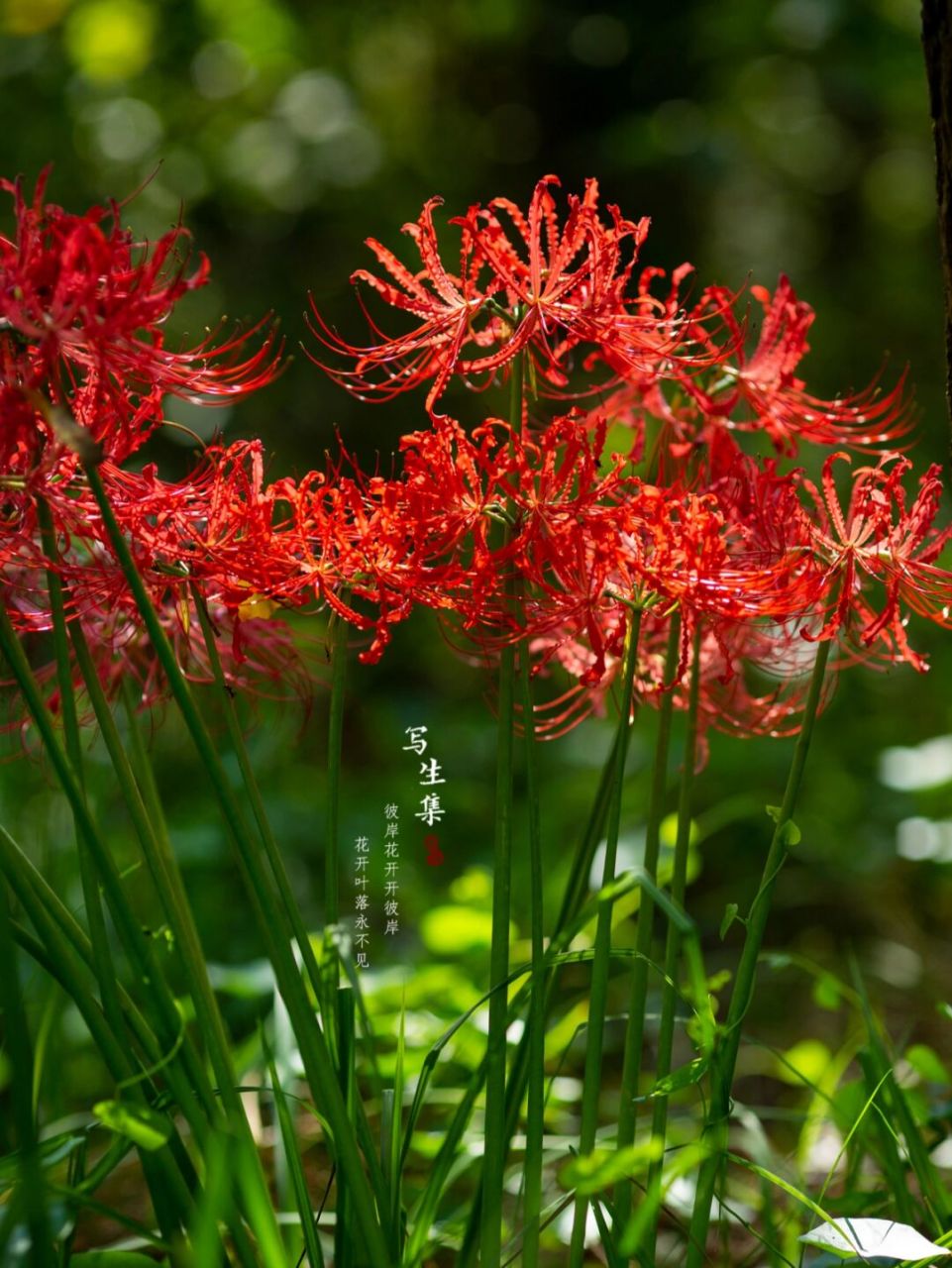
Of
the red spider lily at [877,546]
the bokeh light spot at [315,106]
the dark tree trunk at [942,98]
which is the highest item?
the bokeh light spot at [315,106]

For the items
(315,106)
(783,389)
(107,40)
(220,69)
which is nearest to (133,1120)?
(783,389)

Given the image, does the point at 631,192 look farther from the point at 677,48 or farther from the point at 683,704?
the point at 683,704

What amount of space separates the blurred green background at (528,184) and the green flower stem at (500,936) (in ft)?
5.32

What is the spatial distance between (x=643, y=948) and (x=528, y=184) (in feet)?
8.56

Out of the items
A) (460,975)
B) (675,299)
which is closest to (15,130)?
(460,975)

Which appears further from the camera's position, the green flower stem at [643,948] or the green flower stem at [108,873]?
the green flower stem at [643,948]

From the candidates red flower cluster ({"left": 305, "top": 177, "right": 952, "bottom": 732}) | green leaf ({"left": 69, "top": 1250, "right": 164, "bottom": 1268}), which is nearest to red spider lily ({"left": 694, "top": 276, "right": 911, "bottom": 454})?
red flower cluster ({"left": 305, "top": 177, "right": 952, "bottom": 732})

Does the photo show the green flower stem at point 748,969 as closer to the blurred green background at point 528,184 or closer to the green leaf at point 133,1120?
the green leaf at point 133,1120

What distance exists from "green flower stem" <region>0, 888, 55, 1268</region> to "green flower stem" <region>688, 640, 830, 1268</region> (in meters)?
0.41

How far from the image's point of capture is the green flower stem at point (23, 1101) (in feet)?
1.99

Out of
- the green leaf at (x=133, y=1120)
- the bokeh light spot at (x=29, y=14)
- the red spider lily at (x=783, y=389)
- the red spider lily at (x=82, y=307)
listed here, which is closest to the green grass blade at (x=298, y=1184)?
the green leaf at (x=133, y=1120)

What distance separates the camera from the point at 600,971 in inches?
31.1

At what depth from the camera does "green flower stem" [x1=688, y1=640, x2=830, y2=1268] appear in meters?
0.79

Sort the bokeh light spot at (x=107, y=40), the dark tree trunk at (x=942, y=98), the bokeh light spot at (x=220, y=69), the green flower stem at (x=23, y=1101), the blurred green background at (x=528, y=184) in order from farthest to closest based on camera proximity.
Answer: the bokeh light spot at (x=220, y=69) < the bokeh light spot at (x=107, y=40) < the blurred green background at (x=528, y=184) < the dark tree trunk at (x=942, y=98) < the green flower stem at (x=23, y=1101)
